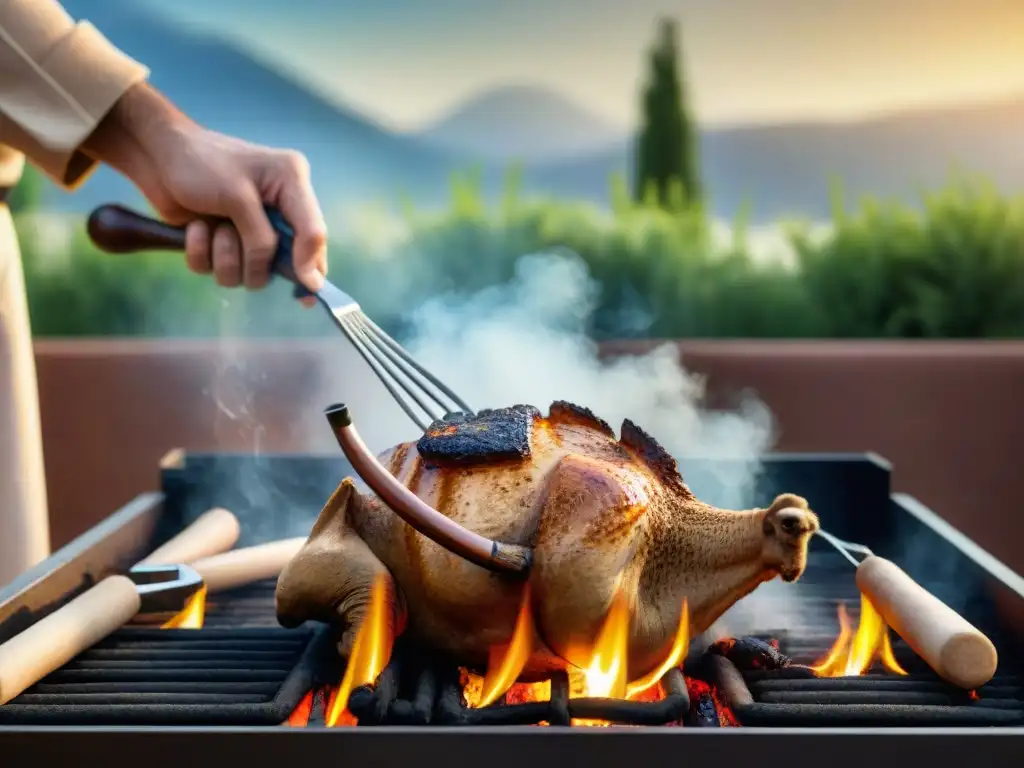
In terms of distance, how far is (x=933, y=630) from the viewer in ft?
5.51

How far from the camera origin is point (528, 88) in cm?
552

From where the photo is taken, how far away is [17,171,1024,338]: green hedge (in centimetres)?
441

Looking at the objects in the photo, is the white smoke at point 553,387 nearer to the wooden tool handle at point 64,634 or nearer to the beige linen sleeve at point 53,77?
the wooden tool handle at point 64,634

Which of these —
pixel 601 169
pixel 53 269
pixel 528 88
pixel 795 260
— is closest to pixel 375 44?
pixel 528 88

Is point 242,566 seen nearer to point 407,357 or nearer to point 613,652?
point 407,357

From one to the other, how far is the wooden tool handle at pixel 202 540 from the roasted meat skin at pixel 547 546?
0.62 m

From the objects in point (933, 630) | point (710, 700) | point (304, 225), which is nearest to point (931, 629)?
point (933, 630)

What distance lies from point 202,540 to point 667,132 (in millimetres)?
3411

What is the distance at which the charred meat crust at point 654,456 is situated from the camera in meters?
1.76

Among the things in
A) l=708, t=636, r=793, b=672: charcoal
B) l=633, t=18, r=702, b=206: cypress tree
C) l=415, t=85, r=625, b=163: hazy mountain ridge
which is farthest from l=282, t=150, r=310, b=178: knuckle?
l=415, t=85, r=625, b=163: hazy mountain ridge

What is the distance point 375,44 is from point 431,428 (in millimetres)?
4092

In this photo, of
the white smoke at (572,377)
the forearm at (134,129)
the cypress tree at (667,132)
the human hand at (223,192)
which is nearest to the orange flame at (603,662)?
the human hand at (223,192)

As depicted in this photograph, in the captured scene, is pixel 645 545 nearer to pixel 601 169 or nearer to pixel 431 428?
pixel 431 428

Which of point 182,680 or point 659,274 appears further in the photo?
point 659,274
